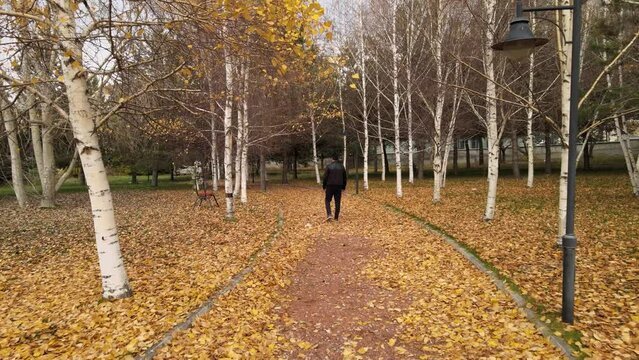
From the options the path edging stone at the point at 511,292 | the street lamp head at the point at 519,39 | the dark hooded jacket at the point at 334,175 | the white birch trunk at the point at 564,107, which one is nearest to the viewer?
the path edging stone at the point at 511,292

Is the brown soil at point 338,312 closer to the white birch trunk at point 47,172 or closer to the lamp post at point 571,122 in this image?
the lamp post at point 571,122

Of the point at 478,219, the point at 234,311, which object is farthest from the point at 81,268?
the point at 478,219

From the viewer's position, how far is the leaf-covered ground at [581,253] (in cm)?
425

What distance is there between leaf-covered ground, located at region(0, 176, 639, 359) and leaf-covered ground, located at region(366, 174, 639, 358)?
3cm

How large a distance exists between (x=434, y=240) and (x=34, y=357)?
7424 millimetres

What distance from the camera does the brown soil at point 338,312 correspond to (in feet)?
14.0

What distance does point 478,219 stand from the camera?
1136cm

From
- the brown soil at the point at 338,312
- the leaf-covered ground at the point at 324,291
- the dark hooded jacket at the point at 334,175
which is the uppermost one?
the dark hooded jacket at the point at 334,175

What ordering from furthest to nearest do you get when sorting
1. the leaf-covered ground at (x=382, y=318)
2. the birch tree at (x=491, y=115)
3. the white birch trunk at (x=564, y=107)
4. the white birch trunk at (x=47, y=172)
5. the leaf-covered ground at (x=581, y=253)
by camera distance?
the white birch trunk at (x=47, y=172) → the birch tree at (x=491, y=115) → the white birch trunk at (x=564, y=107) → the leaf-covered ground at (x=581, y=253) → the leaf-covered ground at (x=382, y=318)

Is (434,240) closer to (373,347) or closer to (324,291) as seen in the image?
(324,291)

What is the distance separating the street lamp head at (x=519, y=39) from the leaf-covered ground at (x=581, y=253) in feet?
10.1

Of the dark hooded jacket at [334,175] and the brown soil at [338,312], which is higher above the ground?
the dark hooded jacket at [334,175]

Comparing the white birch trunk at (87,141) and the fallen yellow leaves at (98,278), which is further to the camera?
the white birch trunk at (87,141)

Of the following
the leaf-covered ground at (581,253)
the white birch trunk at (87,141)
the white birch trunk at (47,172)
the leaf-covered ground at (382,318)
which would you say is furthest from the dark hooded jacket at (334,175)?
the white birch trunk at (47,172)
